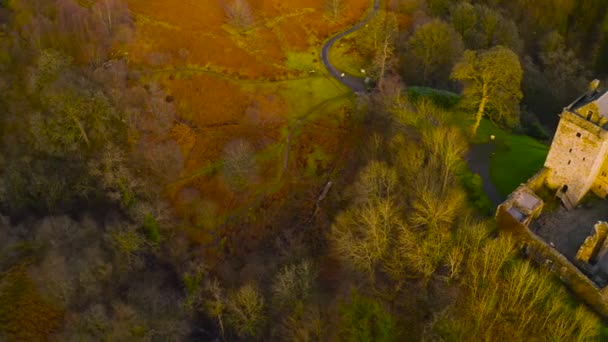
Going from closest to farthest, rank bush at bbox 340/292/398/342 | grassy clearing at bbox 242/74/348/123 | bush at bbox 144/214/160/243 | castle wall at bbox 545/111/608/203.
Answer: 1. bush at bbox 340/292/398/342
2. castle wall at bbox 545/111/608/203
3. bush at bbox 144/214/160/243
4. grassy clearing at bbox 242/74/348/123

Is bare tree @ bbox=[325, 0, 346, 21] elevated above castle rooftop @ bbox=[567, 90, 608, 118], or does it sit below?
below

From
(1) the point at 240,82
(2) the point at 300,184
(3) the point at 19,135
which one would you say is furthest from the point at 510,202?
(3) the point at 19,135

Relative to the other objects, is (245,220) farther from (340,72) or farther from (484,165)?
(484,165)

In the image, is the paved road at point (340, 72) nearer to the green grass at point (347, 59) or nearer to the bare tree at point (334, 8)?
the green grass at point (347, 59)

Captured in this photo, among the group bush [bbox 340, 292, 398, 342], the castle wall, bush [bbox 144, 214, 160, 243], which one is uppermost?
the castle wall

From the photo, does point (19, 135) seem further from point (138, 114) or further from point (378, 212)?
point (378, 212)

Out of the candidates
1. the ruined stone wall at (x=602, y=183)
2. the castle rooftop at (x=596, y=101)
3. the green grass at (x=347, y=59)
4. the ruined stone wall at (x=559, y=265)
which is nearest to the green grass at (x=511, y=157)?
the ruined stone wall at (x=602, y=183)

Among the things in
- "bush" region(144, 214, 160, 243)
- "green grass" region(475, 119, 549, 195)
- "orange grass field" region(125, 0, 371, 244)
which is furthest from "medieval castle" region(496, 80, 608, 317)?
"bush" region(144, 214, 160, 243)

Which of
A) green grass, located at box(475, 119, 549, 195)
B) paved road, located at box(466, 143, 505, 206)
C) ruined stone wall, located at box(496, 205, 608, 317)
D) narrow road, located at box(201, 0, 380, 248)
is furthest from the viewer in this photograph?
Result: narrow road, located at box(201, 0, 380, 248)

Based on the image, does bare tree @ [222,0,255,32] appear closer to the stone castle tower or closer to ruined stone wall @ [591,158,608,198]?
the stone castle tower
